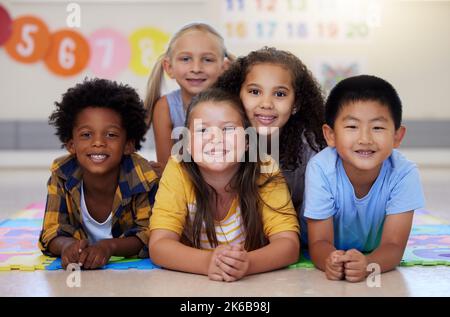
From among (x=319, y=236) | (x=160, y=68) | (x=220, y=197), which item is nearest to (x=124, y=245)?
(x=220, y=197)

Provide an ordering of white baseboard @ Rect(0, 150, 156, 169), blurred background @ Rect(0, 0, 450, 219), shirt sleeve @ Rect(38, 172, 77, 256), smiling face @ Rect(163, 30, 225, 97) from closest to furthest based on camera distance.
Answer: shirt sleeve @ Rect(38, 172, 77, 256) → smiling face @ Rect(163, 30, 225, 97) → blurred background @ Rect(0, 0, 450, 219) → white baseboard @ Rect(0, 150, 156, 169)

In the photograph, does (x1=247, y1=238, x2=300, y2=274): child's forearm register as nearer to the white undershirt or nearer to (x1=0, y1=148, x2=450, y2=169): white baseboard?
the white undershirt

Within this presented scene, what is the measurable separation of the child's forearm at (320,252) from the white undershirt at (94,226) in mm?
600

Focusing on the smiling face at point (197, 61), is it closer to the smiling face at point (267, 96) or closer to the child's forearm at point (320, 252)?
the smiling face at point (267, 96)

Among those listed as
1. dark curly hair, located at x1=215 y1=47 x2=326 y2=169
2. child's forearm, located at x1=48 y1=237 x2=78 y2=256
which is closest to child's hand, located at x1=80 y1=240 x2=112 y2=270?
child's forearm, located at x1=48 y1=237 x2=78 y2=256

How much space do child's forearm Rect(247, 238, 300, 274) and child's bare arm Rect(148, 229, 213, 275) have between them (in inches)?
4.4

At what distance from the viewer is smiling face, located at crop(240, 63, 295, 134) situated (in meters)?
1.86

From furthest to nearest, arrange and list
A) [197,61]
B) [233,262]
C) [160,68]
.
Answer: [160,68], [197,61], [233,262]

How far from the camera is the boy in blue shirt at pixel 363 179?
1.55 m

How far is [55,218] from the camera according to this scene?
1.76m

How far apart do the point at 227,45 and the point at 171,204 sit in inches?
128

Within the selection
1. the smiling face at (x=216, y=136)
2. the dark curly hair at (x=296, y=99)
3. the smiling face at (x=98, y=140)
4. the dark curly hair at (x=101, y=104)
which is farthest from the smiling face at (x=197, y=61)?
the smiling face at (x=216, y=136)

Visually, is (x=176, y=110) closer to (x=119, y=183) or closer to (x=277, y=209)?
(x=119, y=183)

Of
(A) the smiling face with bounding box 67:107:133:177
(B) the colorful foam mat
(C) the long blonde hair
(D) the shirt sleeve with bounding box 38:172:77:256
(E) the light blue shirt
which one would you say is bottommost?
(B) the colorful foam mat
